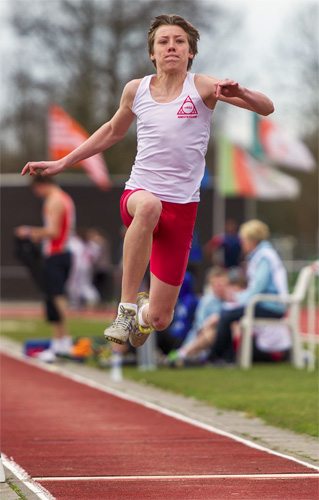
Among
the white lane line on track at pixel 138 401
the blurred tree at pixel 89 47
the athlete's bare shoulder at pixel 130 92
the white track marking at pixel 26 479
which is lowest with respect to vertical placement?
the white lane line on track at pixel 138 401

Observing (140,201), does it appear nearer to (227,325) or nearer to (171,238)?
(171,238)

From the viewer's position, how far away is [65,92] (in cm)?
3712

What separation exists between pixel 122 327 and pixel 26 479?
3.49 ft

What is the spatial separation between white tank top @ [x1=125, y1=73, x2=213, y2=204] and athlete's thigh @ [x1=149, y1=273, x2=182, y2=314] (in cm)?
57

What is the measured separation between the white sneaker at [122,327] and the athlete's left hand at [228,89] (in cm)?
149

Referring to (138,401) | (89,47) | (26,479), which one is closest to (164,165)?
(26,479)

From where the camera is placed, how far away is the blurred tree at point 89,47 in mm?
35938

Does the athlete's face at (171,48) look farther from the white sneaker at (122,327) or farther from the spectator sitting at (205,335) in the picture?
the spectator sitting at (205,335)

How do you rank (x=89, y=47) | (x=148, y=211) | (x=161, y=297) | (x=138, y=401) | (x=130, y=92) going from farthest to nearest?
(x=89, y=47), (x=138, y=401), (x=161, y=297), (x=130, y=92), (x=148, y=211)

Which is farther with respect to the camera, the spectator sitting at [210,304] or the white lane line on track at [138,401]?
the spectator sitting at [210,304]

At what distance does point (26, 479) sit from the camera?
19.2 ft

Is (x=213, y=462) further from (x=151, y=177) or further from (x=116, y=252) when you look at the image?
(x=116, y=252)

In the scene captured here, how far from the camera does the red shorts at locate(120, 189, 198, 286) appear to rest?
6312 mm

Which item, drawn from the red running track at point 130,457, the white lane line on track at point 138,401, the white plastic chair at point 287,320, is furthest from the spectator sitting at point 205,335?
the red running track at point 130,457
